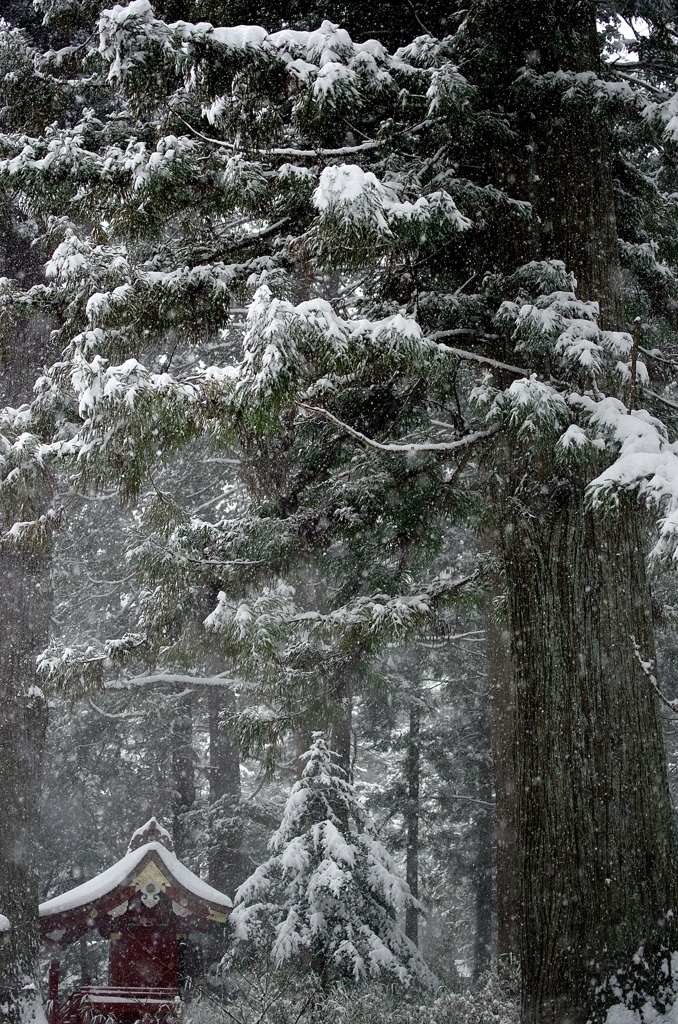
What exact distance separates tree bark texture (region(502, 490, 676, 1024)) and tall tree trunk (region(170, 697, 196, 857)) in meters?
14.2

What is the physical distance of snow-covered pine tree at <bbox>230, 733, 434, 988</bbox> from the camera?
31.9 ft

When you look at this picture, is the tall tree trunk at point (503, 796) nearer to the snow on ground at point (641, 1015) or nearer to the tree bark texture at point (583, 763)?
the tree bark texture at point (583, 763)

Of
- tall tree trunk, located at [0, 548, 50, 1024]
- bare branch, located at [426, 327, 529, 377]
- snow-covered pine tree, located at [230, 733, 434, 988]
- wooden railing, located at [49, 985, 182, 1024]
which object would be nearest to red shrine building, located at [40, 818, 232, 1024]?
wooden railing, located at [49, 985, 182, 1024]

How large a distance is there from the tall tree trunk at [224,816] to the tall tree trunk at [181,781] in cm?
57

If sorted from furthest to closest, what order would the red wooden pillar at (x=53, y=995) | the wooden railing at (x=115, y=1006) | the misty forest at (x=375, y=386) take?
the red wooden pillar at (x=53, y=995), the wooden railing at (x=115, y=1006), the misty forest at (x=375, y=386)

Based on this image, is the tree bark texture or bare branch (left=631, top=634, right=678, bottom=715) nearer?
the tree bark texture

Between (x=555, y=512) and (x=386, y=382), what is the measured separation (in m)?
1.93

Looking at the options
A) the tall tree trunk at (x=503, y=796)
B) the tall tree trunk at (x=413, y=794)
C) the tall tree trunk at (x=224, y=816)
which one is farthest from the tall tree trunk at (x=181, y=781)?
the tall tree trunk at (x=503, y=796)

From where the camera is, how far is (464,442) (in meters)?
5.18

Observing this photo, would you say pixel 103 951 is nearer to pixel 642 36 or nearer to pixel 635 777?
pixel 635 777

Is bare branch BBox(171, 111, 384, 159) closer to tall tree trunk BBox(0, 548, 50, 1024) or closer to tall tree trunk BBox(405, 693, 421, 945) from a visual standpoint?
tall tree trunk BBox(0, 548, 50, 1024)

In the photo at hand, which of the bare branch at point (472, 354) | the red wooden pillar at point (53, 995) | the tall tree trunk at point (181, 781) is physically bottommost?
the tall tree trunk at point (181, 781)

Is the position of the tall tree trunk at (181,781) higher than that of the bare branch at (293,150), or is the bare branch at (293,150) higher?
the bare branch at (293,150)

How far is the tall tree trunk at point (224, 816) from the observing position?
1722 cm
